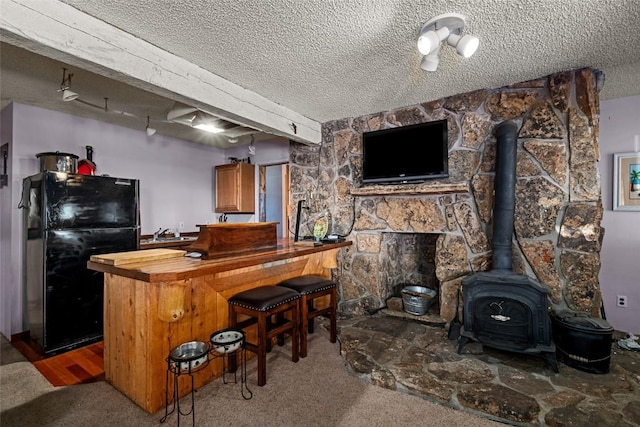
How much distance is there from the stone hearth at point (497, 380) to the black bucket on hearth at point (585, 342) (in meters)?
0.07

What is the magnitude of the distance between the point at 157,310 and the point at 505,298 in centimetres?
254

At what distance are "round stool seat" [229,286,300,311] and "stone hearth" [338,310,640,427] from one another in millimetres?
759

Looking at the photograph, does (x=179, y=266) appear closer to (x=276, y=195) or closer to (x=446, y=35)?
(x=446, y=35)

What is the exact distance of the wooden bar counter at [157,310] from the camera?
1834 millimetres

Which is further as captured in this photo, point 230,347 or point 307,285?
point 307,285

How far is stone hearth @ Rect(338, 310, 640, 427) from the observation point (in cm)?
174

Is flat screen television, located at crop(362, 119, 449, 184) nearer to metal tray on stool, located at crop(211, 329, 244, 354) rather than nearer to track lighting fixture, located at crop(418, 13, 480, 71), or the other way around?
track lighting fixture, located at crop(418, 13, 480, 71)

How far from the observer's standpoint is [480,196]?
280 cm

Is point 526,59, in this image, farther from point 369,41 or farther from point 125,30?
point 125,30

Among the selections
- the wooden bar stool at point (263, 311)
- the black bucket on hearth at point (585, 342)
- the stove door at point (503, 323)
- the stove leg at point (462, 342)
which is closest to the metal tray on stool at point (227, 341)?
the wooden bar stool at point (263, 311)

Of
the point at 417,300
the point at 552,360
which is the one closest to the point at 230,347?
the point at 417,300

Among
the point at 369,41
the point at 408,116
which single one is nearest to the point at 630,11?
the point at 369,41

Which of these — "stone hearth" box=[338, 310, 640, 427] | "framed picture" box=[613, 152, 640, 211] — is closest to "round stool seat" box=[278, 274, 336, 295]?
"stone hearth" box=[338, 310, 640, 427]

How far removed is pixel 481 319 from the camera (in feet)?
7.97
